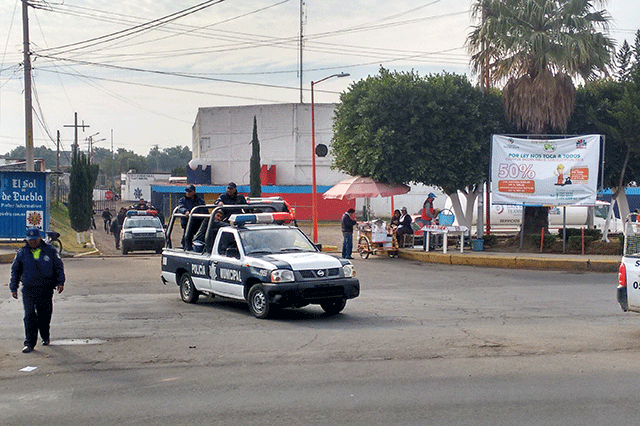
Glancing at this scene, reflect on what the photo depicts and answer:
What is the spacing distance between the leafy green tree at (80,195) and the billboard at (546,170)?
67.1 feet

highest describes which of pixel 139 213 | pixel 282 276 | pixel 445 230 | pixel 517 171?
pixel 517 171

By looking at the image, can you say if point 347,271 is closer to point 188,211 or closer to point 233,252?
point 233,252

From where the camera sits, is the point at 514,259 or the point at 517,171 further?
the point at 517,171

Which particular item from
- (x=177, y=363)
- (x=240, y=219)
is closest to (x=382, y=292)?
(x=240, y=219)

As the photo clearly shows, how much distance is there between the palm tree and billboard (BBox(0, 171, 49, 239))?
16.4 meters

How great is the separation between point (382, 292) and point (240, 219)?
13.8 feet

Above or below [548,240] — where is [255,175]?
above

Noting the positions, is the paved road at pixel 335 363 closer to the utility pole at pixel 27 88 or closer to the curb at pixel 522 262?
the curb at pixel 522 262

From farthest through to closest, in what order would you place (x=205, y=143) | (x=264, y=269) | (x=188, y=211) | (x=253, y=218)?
(x=205, y=143)
(x=188, y=211)
(x=253, y=218)
(x=264, y=269)

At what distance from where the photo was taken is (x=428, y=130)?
24.5 metres

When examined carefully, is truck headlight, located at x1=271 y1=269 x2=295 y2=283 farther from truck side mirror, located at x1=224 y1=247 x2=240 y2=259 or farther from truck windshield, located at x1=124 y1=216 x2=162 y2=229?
truck windshield, located at x1=124 y1=216 x2=162 y2=229

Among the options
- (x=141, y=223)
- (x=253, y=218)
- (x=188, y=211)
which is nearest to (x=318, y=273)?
(x=253, y=218)

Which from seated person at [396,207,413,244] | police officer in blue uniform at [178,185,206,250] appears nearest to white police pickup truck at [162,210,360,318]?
police officer in blue uniform at [178,185,206,250]

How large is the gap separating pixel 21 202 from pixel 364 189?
1245 centimetres
